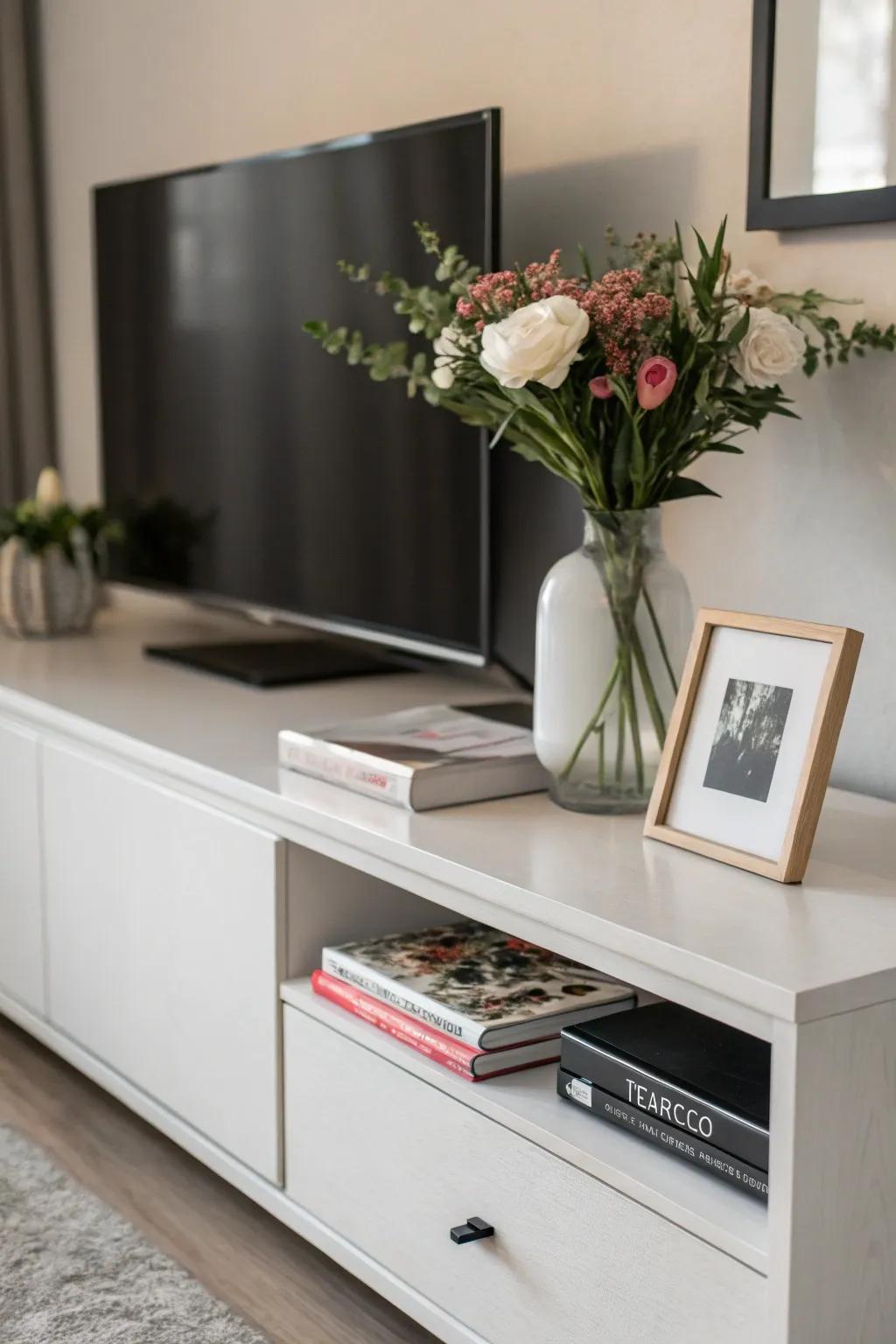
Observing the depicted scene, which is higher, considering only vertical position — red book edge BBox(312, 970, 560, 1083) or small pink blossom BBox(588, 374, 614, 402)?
small pink blossom BBox(588, 374, 614, 402)

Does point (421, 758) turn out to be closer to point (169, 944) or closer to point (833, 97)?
point (169, 944)

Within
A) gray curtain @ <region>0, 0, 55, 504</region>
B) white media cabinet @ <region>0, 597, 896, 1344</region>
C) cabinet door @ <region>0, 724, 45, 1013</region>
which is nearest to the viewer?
white media cabinet @ <region>0, 597, 896, 1344</region>

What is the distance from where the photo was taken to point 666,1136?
1.32m

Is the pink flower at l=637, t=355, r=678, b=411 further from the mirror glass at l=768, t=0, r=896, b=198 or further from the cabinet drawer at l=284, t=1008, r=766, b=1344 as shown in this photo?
the cabinet drawer at l=284, t=1008, r=766, b=1344

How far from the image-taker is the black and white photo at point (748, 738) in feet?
4.61

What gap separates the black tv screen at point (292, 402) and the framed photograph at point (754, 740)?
61 centimetres

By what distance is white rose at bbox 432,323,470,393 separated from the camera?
162 centimetres

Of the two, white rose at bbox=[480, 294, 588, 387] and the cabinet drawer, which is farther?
white rose at bbox=[480, 294, 588, 387]

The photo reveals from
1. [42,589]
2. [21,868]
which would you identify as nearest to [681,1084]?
[21,868]

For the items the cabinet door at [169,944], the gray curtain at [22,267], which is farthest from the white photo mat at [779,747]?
the gray curtain at [22,267]

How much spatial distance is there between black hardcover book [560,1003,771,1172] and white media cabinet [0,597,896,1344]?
0.14 ft

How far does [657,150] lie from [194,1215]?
1438mm

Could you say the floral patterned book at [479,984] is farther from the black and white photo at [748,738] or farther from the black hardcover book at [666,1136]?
the black and white photo at [748,738]

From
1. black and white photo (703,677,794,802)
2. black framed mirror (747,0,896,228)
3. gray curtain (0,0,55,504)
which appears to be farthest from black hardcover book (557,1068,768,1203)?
gray curtain (0,0,55,504)
